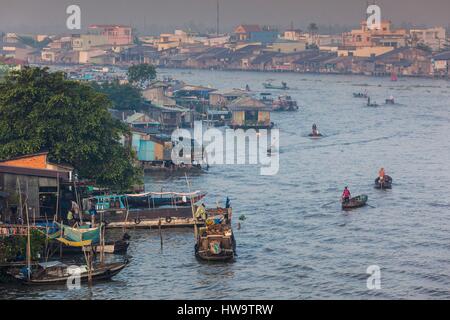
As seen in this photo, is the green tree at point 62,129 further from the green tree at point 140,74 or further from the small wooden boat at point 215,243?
the green tree at point 140,74

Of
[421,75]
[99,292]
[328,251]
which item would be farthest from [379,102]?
[99,292]

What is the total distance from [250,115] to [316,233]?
19.0 metres

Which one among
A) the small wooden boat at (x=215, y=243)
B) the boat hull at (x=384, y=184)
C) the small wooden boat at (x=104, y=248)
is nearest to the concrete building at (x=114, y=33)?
the boat hull at (x=384, y=184)

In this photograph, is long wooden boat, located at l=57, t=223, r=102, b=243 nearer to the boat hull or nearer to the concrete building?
the boat hull

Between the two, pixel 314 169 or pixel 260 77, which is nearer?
pixel 314 169

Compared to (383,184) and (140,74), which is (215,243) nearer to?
(383,184)

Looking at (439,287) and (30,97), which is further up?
(30,97)

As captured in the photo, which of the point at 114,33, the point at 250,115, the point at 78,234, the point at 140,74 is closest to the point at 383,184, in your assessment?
the point at 78,234

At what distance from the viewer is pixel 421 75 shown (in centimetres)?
8256

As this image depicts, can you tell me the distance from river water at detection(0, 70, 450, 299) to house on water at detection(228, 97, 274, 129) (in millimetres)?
1210

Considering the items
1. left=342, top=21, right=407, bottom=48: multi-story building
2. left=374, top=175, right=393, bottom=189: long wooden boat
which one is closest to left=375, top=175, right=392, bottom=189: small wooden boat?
left=374, top=175, right=393, bottom=189: long wooden boat

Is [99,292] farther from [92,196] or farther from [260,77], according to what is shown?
[260,77]

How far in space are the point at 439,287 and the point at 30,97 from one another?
29.3ft

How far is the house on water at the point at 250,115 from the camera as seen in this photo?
39344 millimetres
